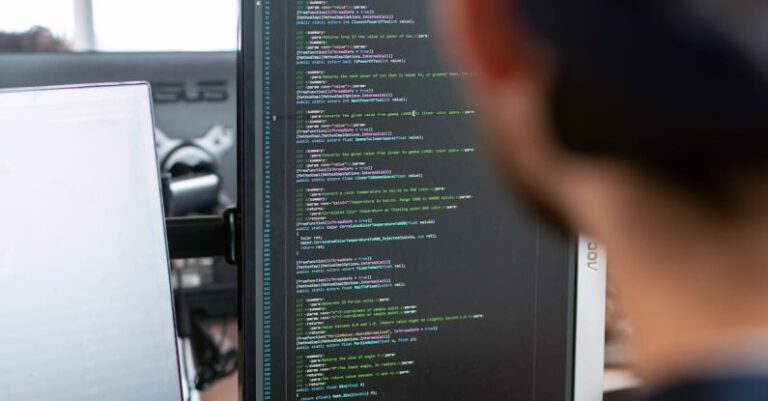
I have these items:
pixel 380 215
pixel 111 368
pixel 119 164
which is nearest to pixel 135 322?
pixel 111 368

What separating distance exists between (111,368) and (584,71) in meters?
0.77

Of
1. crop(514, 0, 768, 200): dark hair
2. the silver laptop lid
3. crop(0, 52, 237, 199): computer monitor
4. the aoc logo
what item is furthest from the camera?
crop(0, 52, 237, 199): computer monitor

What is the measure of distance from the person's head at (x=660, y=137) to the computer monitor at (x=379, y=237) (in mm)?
604

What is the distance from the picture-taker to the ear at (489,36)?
1.32ft

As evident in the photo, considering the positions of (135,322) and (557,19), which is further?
(135,322)

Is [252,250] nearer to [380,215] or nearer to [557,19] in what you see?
[380,215]

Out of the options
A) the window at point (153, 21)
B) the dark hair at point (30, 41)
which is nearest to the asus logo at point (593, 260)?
the dark hair at point (30, 41)

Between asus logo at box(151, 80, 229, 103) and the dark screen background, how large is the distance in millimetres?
565

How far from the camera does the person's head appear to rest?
15.0 inches

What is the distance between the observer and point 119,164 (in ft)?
3.37

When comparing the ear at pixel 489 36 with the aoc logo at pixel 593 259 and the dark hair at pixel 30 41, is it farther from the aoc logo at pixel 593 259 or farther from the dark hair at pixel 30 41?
the dark hair at pixel 30 41

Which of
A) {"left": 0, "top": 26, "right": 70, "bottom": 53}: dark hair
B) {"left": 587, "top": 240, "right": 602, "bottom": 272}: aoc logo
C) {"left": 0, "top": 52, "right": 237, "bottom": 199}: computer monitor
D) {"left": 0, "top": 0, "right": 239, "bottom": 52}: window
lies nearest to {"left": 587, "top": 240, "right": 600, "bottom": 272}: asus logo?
{"left": 587, "top": 240, "right": 602, "bottom": 272}: aoc logo

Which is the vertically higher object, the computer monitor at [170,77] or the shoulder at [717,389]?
the computer monitor at [170,77]

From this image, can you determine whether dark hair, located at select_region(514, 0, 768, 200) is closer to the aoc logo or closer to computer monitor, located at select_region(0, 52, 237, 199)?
the aoc logo
